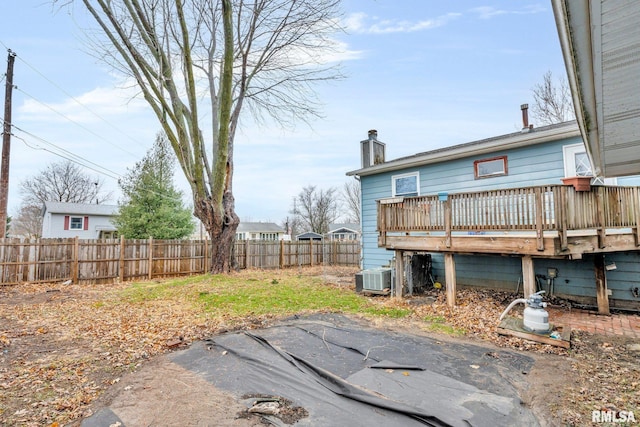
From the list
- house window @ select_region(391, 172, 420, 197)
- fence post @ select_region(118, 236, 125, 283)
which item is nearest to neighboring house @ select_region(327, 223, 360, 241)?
fence post @ select_region(118, 236, 125, 283)

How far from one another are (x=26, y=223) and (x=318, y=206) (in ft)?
118

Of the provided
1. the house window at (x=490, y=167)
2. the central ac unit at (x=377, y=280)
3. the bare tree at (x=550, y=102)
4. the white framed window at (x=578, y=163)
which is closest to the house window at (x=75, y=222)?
the central ac unit at (x=377, y=280)

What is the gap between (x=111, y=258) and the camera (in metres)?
11.6

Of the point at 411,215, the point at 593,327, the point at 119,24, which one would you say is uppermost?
the point at 119,24

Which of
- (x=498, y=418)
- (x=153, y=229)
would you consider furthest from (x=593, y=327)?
(x=153, y=229)

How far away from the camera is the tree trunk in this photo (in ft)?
36.1

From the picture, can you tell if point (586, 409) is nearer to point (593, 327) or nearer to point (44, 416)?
point (593, 327)

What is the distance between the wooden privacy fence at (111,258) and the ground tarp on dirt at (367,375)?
9.20m

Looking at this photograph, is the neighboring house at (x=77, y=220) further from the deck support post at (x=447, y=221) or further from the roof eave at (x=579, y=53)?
the roof eave at (x=579, y=53)

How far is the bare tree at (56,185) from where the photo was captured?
3328 centimetres

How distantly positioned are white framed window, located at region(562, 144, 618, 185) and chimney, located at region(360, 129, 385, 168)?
539 cm

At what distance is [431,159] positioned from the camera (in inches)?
347

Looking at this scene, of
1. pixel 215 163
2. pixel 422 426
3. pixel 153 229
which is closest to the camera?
pixel 422 426

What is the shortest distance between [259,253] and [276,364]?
475 inches
